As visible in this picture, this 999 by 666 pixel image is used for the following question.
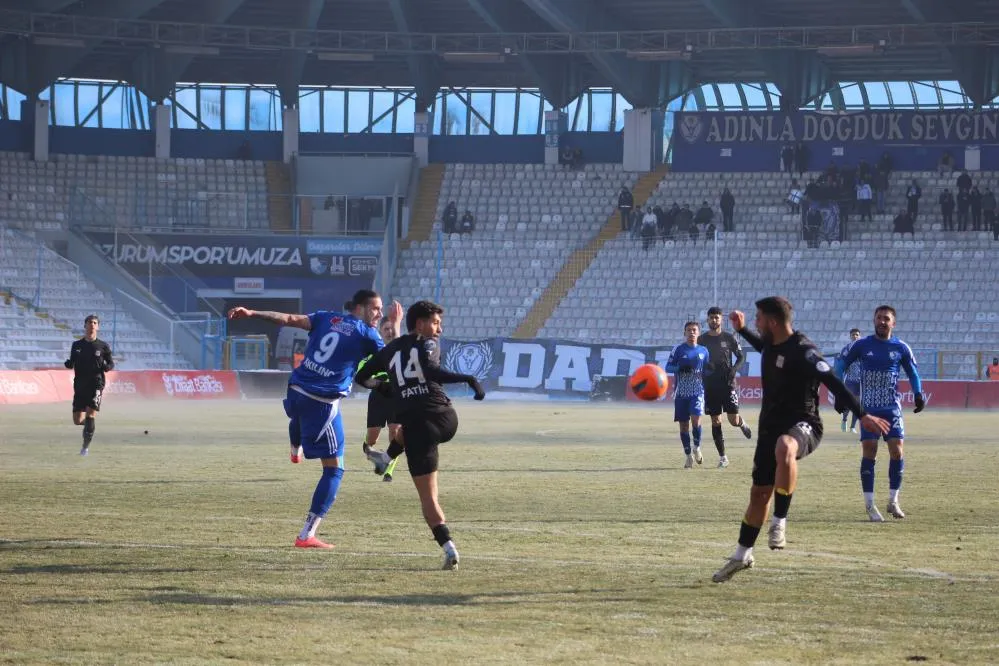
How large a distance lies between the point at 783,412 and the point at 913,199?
44204 mm

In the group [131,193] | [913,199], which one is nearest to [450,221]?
[131,193]

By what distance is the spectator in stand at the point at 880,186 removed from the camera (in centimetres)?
5397

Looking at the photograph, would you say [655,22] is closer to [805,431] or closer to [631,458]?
[631,458]

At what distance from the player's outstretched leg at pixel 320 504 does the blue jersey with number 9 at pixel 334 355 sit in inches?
24.6

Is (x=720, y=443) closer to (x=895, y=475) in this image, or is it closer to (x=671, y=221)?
(x=895, y=475)

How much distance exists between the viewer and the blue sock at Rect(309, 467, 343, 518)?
40.2ft

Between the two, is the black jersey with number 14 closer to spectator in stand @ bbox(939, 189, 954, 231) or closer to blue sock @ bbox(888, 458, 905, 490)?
blue sock @ bbox(888, 458, 905, 490)

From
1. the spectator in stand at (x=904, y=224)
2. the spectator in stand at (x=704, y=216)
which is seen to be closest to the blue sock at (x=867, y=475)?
the spectator in stand at (x=704, y=216)

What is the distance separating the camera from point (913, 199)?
5291 cm

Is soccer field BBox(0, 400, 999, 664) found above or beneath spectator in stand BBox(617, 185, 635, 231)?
beneath

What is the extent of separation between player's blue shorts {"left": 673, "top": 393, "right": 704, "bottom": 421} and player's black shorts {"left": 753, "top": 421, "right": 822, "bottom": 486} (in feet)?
37.8

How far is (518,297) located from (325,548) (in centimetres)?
4104

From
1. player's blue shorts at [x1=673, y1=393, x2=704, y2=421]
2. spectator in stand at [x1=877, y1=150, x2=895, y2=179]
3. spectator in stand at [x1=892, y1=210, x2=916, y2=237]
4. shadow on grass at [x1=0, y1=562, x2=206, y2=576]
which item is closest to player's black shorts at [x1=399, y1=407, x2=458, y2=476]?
shadow on grass at [x1=0, y1=562, x2=206, y2=576]

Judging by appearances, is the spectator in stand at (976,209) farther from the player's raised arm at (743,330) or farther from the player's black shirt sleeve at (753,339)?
the player's black shirt sleeve at (753,339)
